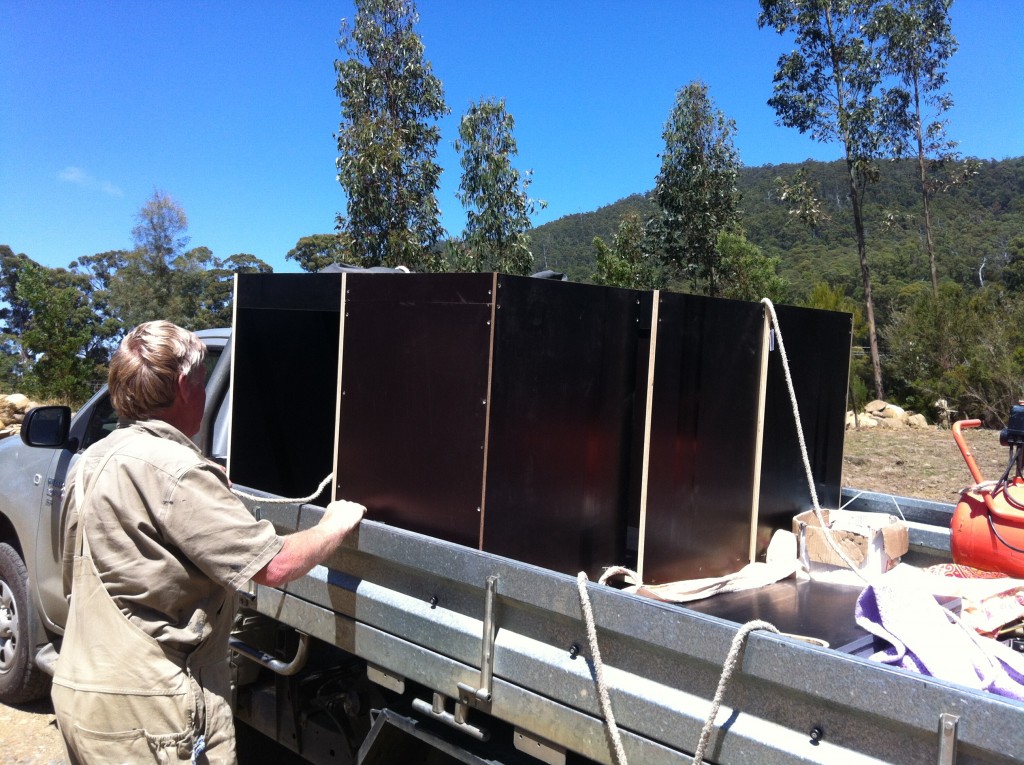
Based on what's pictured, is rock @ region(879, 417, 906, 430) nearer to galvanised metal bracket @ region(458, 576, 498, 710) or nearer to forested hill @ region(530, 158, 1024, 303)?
forested hill @ region(530, 158, 1024, 303)

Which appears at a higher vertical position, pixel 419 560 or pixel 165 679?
pixel 419 560

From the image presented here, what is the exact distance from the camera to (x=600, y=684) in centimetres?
180

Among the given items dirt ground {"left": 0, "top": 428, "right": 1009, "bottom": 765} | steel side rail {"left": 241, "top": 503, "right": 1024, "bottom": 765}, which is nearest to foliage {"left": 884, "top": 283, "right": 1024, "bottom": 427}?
dirt ground {"left": 0, "top": 428, "right": 1009, "bottom": 765}

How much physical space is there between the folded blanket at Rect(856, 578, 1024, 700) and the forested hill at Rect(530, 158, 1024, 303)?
1169 inches

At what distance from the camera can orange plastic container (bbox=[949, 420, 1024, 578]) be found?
8.14 feet

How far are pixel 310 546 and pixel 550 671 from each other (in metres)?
0.73

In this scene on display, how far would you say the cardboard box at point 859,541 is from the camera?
273 centimetres

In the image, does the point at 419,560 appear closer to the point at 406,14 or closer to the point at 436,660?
the point at 436,660

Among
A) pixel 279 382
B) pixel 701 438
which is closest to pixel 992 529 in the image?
pixel 701 438

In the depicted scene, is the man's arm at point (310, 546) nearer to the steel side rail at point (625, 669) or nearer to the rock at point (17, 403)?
the steel side rail at point (625, 669)

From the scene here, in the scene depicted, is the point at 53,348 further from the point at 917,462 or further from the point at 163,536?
the point at 163,536

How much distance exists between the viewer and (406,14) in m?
14.9

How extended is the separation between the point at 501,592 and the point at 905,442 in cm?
1473

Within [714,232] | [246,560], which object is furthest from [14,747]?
[714,232]
